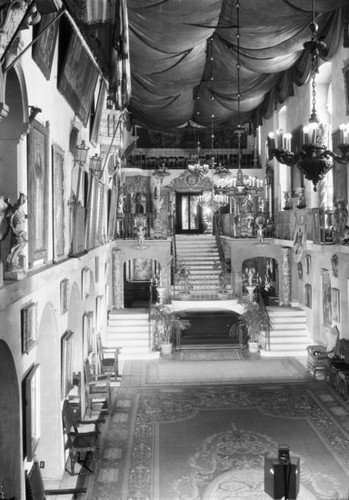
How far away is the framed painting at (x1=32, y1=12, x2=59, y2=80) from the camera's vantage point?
7082mm

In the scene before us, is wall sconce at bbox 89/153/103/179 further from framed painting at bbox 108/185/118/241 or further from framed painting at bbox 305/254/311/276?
framed painting at bbox 305/254/311/276

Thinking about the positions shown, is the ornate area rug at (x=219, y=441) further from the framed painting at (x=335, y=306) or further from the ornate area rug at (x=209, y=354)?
the ornate area rug at (x=209, y=354)

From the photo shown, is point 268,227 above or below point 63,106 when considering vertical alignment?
below

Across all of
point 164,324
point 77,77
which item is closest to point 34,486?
point 77,77

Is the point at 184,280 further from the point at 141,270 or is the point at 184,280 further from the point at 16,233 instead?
the point at 16,233

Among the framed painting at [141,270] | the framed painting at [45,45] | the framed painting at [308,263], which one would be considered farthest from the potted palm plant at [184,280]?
the framed painting at [45,45]

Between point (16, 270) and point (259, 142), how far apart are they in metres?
24.6

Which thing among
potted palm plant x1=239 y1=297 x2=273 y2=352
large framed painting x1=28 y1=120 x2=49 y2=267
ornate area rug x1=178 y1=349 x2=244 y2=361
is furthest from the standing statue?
potted palm plant x1=239 y1=297 x2=273 y2=352

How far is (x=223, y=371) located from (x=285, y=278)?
6313 millimetres

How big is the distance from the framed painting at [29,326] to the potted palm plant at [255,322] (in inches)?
480

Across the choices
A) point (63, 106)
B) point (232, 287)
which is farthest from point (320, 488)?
point (232, 287)

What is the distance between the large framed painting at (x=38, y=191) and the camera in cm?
694

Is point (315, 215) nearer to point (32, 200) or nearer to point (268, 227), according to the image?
point (268, 227)

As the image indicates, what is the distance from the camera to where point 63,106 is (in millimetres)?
9680
